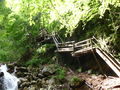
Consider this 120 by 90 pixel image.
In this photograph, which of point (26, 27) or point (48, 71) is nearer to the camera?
point (48, 71)

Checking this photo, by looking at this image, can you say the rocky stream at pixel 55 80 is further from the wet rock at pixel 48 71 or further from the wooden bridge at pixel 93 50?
the wooden bridge at pixel 93 50

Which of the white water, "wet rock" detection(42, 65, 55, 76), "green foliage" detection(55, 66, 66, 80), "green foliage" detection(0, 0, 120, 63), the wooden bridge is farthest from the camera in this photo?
"wet rock" detection(42, 65, 55, 76)

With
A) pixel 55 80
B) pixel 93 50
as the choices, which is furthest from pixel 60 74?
pixel 93 50

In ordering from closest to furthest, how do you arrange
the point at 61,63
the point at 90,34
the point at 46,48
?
the point at 90,34 < the point at 61,63 < the point at 46,48

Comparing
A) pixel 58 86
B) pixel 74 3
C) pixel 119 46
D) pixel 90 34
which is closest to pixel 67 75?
pixel 58 86

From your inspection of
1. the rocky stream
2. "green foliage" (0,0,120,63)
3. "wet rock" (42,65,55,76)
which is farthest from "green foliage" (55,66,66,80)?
"green foliage" (0,0,120,63)

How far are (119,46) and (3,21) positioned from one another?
519 inches

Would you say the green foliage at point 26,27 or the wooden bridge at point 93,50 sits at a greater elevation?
the green foliage at point 26,27

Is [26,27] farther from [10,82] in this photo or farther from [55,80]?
[55,80]

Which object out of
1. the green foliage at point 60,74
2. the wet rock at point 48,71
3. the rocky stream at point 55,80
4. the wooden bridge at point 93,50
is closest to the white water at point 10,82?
the rocky stream at point 55,80

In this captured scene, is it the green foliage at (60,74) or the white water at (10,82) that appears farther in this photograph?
the white water at (10,82)

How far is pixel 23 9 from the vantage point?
18.5 meters

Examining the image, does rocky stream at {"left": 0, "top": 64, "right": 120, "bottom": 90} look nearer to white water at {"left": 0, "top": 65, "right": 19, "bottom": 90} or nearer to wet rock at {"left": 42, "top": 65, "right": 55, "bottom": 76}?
wet rock at {"left": 42, "top": 65, "right": 55, "bottom": 76}

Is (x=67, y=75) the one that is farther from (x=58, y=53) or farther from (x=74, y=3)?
(x=74, y=3)
